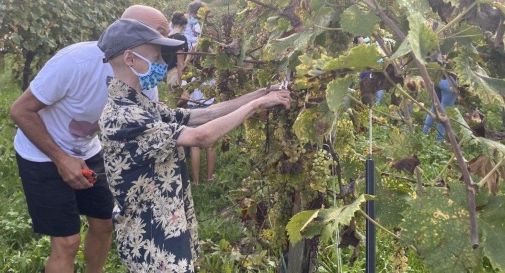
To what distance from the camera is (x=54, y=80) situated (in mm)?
2707

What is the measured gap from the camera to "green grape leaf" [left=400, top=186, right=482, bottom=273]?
4.00 ft

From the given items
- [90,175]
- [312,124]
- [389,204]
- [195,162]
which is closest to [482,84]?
[389,204]

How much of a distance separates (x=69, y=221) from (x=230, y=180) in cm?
238

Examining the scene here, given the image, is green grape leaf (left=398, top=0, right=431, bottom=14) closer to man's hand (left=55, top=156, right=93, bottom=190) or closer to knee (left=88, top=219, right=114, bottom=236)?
man's hand (left=55, top=156, right=93, bottom=190)

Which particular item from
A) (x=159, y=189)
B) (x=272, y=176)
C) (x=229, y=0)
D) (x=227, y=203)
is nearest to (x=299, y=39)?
(x=229, y=0)

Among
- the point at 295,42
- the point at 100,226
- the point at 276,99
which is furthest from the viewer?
the point at 100,226

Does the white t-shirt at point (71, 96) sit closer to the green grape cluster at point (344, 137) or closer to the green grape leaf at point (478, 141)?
the green grape cluster at point (344, 137)

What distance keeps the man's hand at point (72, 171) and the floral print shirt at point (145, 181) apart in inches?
20.0

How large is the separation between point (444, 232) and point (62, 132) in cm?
202

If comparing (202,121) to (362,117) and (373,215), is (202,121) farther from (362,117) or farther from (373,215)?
(373,215)

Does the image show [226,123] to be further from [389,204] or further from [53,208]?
[53,208]

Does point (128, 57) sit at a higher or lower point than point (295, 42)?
lower

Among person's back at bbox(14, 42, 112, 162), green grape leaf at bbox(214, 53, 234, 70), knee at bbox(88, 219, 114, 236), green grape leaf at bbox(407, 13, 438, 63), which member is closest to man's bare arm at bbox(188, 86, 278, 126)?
green grape leaf at bbox(214, 53, 234, 70)

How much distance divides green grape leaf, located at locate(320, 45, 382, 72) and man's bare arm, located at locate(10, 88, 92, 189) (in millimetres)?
1794
